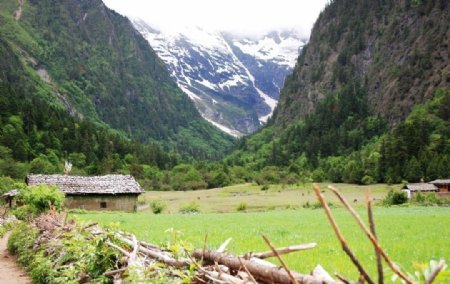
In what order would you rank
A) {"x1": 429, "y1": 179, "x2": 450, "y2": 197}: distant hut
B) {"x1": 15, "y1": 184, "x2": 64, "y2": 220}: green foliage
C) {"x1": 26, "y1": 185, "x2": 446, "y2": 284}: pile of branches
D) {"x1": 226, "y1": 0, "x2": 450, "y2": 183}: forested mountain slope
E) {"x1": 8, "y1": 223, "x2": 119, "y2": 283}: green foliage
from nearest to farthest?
1. {"x1": 26, "y1": 185, "x2": 446, "y2": 284}: pile of branches
2. {"x1": 8, "y1": 223, "x2": 119, "y2": 283}: green foliage
3. {"x1": 15, "y1": 184, "x2": 64, "y2": 220}: green foliage
4. {"x1": 429, "y1": 179, "x2": 450, "y2": 197}: distant hut
5. {"x1": 226, "y1": 0, "x2": 450, "y2": 183}: forested mountain slope

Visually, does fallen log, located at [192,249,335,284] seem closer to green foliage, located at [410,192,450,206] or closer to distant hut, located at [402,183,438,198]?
green foliage, located at [410,192,450,206]

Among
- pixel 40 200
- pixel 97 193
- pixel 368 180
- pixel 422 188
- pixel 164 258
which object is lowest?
pixel 97 193

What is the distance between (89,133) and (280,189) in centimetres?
7843

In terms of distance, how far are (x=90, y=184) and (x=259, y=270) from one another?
69.3 metres

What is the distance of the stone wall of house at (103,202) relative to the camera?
70375 mm

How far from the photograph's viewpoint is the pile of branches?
259cm

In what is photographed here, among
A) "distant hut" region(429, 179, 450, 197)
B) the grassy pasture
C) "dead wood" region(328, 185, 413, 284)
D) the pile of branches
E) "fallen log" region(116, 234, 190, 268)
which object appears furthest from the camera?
"distant hut" region(429, 179, 450, 197)

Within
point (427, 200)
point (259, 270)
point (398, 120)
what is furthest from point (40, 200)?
point (398, 120)

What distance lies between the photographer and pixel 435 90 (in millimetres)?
153750

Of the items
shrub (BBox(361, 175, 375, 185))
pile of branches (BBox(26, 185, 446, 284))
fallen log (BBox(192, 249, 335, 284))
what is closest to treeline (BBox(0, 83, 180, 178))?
shrub (BBox(361, 175, 375, 185))

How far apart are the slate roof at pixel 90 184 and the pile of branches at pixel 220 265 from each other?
58.8 metres

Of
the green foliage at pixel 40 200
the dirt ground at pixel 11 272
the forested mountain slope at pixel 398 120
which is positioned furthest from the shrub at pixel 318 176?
the dirt ground at pixel 11 272

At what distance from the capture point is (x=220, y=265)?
23.4 ft

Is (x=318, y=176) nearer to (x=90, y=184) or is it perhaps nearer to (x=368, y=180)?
(x=368, y=180)
